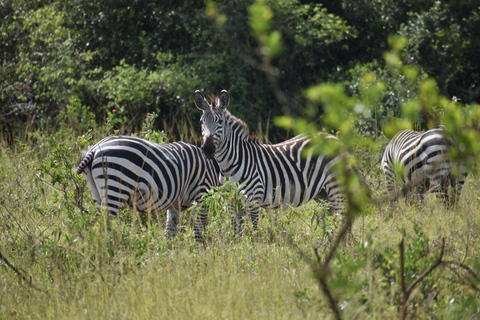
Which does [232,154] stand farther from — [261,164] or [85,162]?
[85,162]

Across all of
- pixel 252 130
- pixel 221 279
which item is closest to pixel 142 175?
pixel 221 279

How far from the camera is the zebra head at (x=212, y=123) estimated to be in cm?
530

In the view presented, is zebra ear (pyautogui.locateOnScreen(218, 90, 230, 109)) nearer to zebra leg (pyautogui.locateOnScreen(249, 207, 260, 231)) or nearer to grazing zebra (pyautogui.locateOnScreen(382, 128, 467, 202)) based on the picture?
zebra leg (pyautogui.locateOnScreen(249, 207, 260, 231))

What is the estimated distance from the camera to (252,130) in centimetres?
1159

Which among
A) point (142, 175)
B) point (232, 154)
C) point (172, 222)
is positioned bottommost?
point (172, 222)

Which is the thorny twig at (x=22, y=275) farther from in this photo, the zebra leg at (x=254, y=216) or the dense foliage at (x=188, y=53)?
the dense foliage at (x=188, y=53)

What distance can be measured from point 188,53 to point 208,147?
664 centimetres

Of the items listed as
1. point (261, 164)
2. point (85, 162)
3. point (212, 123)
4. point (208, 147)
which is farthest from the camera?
point (261, 164)

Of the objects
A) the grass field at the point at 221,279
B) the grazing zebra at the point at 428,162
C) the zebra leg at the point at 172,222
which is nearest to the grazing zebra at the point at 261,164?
the zebra leg at the point at 172,222

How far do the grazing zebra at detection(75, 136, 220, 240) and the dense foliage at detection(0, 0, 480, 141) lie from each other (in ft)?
15.9

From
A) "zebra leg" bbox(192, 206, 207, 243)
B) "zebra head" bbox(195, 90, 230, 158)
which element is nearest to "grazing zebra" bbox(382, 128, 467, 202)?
"zebra head" bbox(195, 90, 230, 158)

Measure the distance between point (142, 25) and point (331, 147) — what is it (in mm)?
11189

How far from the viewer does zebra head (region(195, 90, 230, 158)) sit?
5.30 meters

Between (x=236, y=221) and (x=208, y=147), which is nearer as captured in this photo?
(x=236, y=221)
